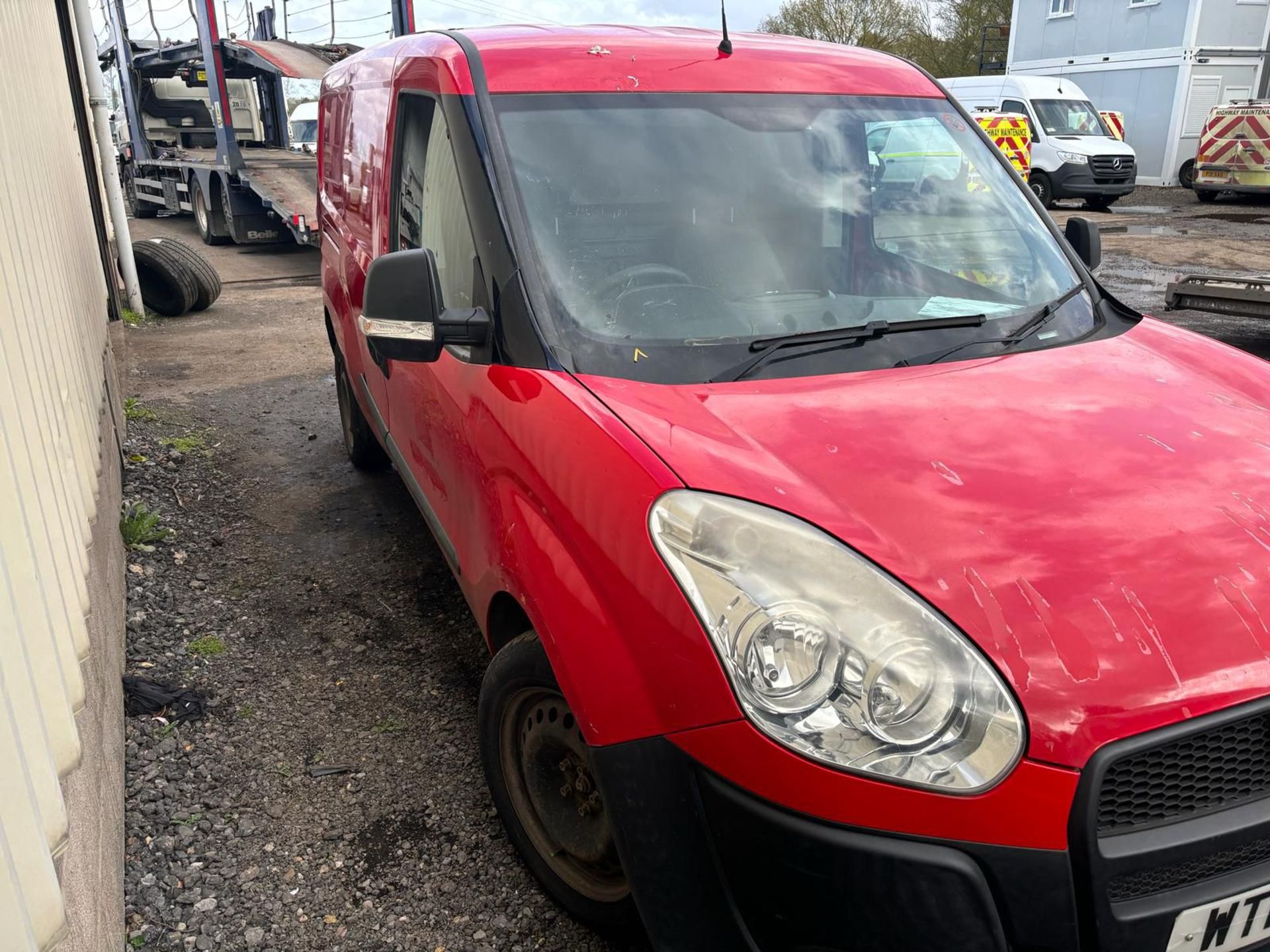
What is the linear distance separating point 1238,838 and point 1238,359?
158 centimetres

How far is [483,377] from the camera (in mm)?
2475

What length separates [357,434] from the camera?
5207mm

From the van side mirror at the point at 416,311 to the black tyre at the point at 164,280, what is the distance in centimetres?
829

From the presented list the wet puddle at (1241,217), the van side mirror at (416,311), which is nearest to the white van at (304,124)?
the wet puddle at (1241,217)

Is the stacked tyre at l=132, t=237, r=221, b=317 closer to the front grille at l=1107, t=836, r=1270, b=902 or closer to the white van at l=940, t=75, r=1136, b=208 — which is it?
the front grille at l=1107, t=836, r=1270, b=902

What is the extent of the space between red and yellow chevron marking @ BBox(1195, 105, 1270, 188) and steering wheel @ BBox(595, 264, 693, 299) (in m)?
22.1

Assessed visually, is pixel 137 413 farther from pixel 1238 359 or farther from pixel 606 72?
pixel 1238 359

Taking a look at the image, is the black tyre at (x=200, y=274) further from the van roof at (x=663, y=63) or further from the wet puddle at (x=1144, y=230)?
the wet puddle at (x=1144, y=230)

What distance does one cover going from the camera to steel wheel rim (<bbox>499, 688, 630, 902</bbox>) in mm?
2184

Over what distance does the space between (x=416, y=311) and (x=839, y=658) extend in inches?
54.9

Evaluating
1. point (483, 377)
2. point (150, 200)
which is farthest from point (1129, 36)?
point (483, 377)

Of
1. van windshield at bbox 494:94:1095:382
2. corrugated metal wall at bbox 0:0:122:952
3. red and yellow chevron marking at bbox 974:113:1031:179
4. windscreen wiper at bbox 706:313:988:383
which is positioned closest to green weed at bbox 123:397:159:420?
corrugated metal wall at bbox 0:0:122:952

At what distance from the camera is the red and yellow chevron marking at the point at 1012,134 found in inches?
727

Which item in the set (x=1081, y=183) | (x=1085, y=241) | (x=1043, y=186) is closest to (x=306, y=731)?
(x=1085, y=241)
